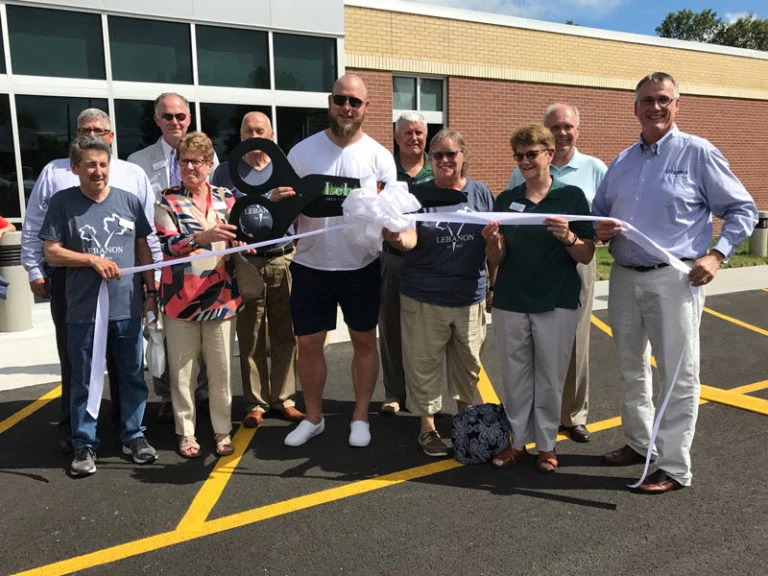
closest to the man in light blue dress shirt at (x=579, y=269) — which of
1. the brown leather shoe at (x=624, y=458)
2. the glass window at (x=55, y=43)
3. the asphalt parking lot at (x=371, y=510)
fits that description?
the asphalt parking lot at (x=371, y=510)

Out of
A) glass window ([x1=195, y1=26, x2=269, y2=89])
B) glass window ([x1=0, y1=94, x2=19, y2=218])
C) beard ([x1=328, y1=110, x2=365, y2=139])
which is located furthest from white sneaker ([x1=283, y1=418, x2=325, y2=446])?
glass window ([x1=195, y1=26, x2=269, y2=89])

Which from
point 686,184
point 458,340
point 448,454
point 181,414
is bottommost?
point 448,454

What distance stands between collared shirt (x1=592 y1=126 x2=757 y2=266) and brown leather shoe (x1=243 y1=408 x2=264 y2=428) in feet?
9.12

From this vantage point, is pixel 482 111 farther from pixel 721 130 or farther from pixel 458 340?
pixel 458 340

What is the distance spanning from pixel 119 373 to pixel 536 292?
2595 mm

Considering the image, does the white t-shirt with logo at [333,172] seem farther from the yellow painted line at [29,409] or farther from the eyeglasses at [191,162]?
the yellow painted line at [29,409]

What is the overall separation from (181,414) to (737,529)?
10.5 ft

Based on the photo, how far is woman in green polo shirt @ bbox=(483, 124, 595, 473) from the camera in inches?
129

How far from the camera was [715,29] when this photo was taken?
5691 cm

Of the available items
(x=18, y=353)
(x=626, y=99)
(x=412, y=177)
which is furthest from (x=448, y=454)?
(x=626, y=99)

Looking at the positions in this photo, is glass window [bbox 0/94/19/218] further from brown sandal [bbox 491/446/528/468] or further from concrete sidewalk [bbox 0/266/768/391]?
brown sandal [bbox 491/446/528/468]

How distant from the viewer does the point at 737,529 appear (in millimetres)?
2914

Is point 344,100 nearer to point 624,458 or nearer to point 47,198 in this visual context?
point 47,198

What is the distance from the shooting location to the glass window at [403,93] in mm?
11336
